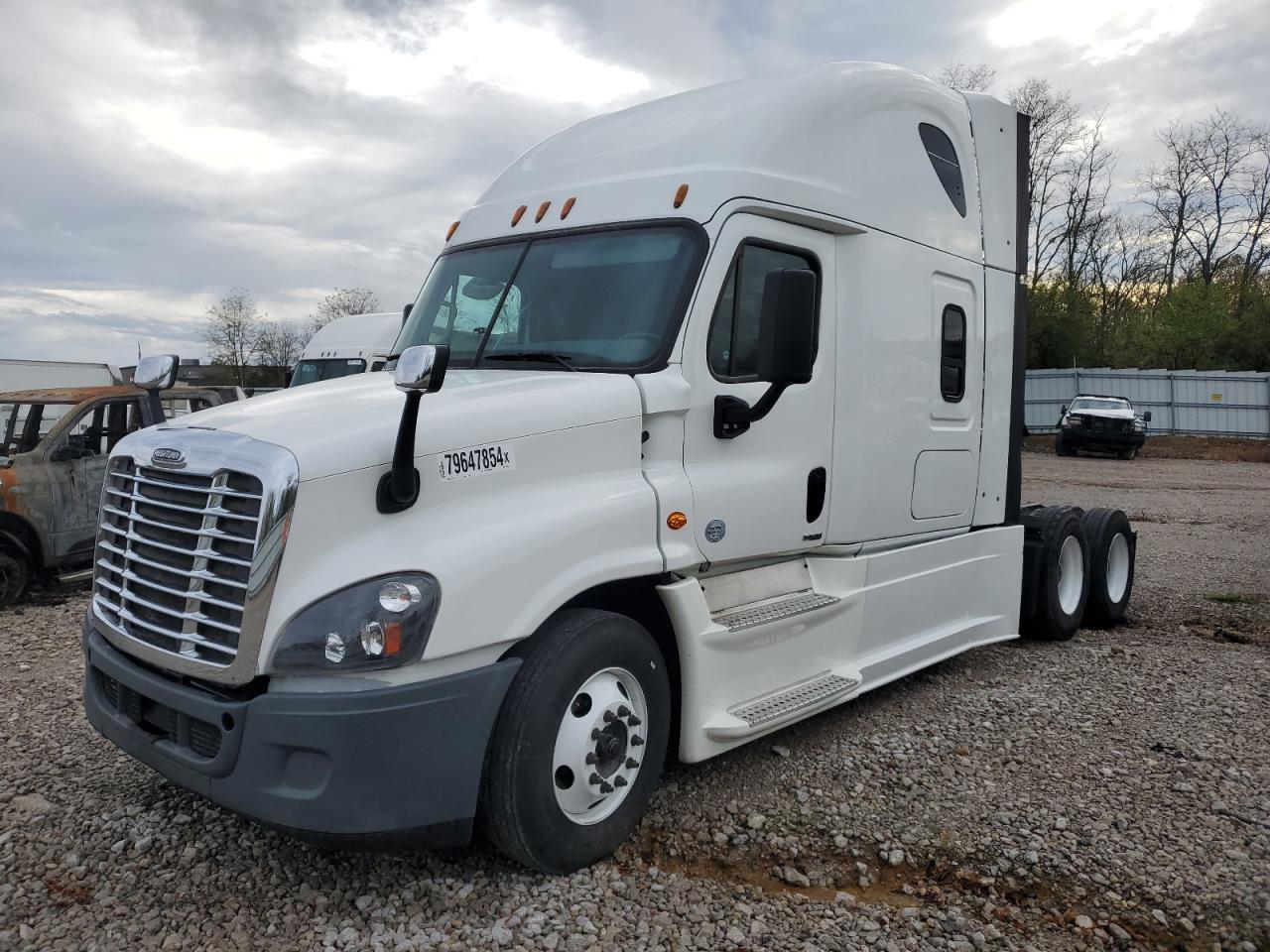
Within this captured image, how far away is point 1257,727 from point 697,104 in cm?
451

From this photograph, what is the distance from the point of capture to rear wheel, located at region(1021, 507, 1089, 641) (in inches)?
281

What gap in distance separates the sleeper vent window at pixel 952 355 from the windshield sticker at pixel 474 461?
315 cm

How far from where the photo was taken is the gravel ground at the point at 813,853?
3512 mm

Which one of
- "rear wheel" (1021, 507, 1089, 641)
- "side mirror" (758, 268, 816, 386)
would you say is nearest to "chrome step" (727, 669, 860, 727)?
"side mirror" (758, 268, 816, 386)

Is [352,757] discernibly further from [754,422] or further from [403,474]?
[754,422]

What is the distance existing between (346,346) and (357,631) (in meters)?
14.7

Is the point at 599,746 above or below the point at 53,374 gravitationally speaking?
Result: below

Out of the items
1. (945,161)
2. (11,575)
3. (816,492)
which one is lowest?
(11,575)

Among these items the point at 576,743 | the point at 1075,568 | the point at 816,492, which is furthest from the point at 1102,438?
the point at 576,743

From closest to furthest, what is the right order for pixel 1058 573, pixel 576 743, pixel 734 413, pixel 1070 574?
pixel 576 743
pixel 734 413
pixel 1058 573
pixel 1070 574

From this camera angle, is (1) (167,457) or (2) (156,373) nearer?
(1) (167,457)

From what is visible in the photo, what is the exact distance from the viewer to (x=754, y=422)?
450cm

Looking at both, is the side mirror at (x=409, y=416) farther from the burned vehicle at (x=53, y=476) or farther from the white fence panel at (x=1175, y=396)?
→ the white fence panel at (x=1175, y=396)

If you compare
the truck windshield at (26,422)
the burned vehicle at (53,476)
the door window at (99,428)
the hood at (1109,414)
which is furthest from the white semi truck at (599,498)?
the hood at (1109,414)
